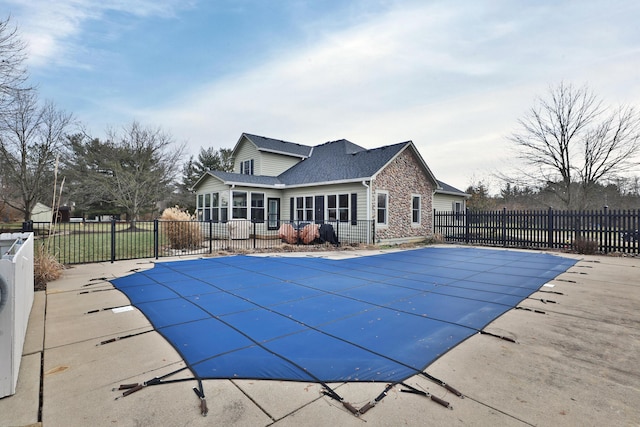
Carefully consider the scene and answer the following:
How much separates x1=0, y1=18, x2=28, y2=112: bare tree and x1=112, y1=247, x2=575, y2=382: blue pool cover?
320 inches

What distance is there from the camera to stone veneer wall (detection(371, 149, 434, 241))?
556 inches

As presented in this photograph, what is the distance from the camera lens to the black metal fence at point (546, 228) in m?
11.1

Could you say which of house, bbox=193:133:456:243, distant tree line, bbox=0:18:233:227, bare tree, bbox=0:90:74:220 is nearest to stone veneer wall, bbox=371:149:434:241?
house, bbox=193:133:456:243

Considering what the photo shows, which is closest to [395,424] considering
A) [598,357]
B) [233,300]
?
[598,357]

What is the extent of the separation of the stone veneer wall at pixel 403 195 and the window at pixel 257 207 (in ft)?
20.2

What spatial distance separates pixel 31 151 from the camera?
63.0 feet

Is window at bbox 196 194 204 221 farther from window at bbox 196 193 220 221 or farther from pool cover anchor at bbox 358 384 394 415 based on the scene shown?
pool cover anchor at bbox 358 384 394 415

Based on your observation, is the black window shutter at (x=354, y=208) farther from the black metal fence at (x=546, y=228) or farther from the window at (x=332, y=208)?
the black metal fence at (x=546, y=228)

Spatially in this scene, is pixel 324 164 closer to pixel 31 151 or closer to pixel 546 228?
pixel 546 228

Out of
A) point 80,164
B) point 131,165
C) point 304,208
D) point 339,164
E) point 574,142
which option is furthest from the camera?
point 80,164

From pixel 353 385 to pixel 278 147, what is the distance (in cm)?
1844

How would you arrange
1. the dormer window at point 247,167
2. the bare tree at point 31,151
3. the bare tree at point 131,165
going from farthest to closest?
A: the bare tree at point 131,165 → the dormer window at point 247,167 → the bare tree at point 31,151

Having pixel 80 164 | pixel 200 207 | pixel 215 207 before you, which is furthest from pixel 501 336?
pixel 80 164

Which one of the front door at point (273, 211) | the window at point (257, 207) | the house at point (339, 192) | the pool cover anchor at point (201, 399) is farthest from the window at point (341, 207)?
the pool cover anchor at point (201, 399)
